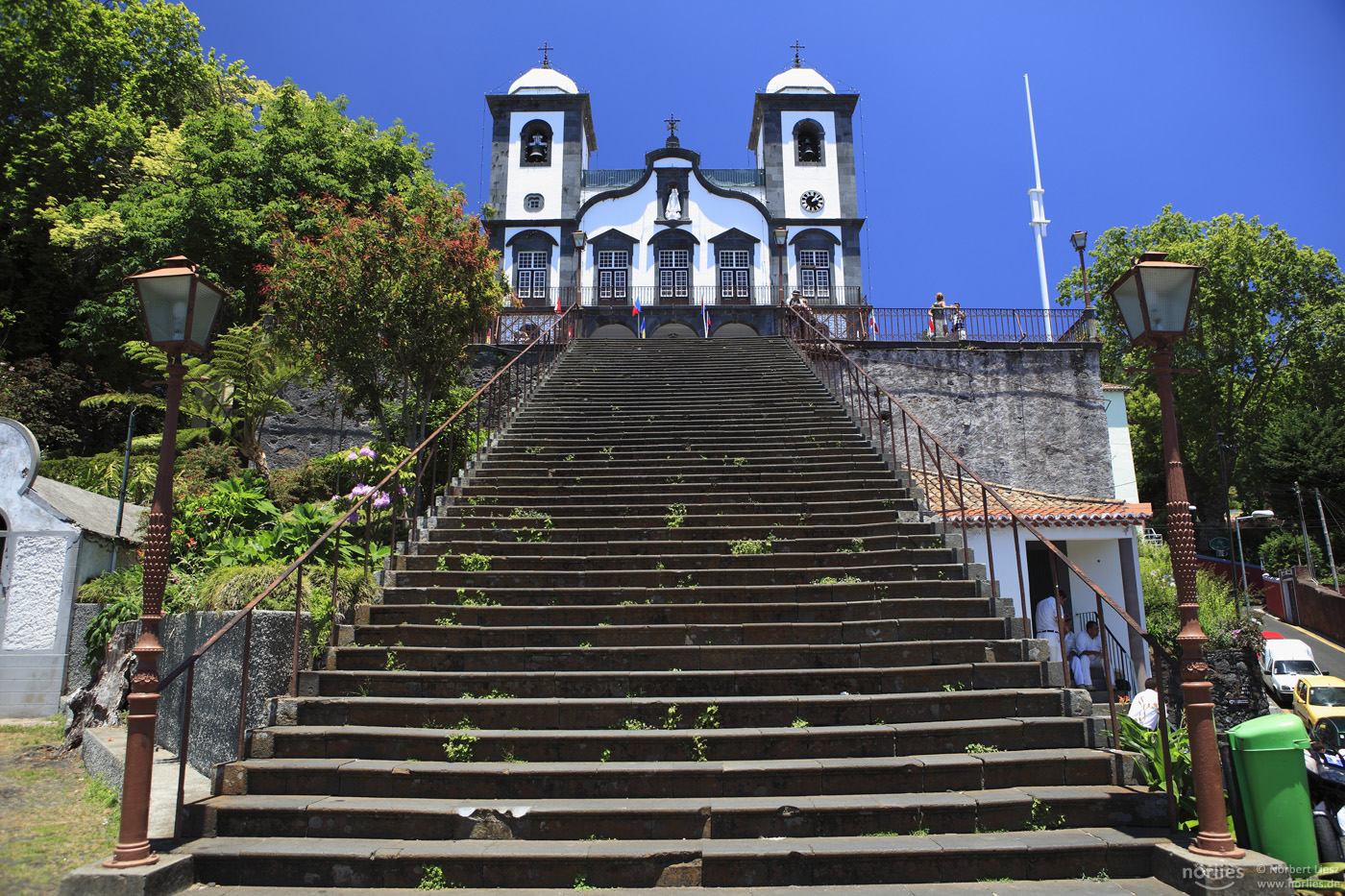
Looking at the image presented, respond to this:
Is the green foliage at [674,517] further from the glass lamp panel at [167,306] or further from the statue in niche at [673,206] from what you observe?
the statue in niche at [673,206]

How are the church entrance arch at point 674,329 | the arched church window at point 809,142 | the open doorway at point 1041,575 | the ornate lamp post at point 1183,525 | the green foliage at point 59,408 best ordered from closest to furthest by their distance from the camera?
1. the ornate lamp post at point 1183,525
2. the open doorway at point 1041,575
3. the green foliage at point 59,408
4. the church entrance arch at point 674,329
5. the arched church window at point 809,142

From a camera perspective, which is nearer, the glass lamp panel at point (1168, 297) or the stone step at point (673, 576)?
the glass lamp panel at point (1168, 297)

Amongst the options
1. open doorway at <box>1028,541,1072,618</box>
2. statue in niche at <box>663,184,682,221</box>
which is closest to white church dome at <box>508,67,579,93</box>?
statue in niche at <box>663,184,682,221</box>

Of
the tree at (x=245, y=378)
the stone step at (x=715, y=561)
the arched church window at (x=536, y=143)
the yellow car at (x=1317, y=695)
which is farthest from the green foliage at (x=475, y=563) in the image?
the arched church window at (x=536, y=143)

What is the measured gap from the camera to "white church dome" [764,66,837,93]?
30500 millimetres

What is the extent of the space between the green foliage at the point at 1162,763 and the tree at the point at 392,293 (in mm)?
9341

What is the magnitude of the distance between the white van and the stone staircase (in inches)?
565

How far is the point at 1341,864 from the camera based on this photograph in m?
4.31

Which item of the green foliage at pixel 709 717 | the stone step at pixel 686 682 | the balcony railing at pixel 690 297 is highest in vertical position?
the balcony railing at pixel 690 297

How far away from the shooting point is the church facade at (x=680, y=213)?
2817 cm

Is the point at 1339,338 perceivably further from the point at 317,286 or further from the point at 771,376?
the point at 317,286

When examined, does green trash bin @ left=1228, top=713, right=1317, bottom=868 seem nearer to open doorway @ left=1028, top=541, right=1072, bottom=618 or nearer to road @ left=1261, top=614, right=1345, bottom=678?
open doorway @ left=1028, top=541, right=1072, bottom=618

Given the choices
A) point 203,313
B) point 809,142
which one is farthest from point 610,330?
point 203,313

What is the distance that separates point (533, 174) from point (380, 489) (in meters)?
23.6
